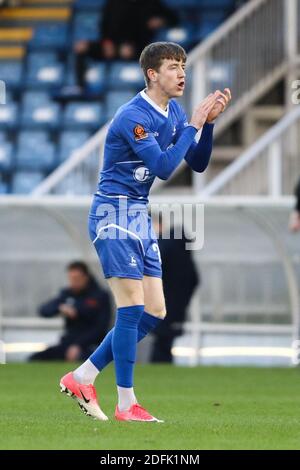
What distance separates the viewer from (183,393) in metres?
11.3

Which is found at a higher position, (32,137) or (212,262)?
(32,137)

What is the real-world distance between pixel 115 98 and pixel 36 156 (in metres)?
1.51

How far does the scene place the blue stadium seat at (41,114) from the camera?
20.4 m

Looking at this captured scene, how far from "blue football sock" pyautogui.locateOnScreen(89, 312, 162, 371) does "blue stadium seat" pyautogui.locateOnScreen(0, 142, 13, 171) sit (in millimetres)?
11494

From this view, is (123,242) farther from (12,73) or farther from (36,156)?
(12,73)

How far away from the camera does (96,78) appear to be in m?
21.1

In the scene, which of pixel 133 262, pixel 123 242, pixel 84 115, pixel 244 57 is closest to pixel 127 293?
pixel 133 262

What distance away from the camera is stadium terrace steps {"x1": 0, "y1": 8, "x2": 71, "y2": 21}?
75.4ft

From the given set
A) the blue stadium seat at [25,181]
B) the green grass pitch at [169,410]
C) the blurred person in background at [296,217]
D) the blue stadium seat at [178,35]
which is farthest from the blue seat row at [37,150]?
the blurred person in background at [296,217]

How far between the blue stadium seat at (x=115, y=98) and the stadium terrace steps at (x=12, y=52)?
2.28 metres

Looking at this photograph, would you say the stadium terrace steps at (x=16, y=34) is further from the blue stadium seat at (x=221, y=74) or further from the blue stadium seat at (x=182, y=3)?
the blue stadium seat at (x=221, y=74)

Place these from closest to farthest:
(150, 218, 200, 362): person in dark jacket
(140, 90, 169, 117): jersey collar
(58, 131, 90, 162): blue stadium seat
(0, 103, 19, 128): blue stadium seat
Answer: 1. (140, 90, 169, 117): jersey collar
2. (150, 218, 200, 362): person in dark jacket
3. (58, 131, 90, 162): blue stadium seat
4. (0, 103, 19, 128): blue stadium seat

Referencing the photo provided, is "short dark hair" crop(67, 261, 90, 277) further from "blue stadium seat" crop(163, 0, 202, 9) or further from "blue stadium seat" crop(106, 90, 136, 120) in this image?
"blue stadium seat" crop(163, 0, 202, 9)

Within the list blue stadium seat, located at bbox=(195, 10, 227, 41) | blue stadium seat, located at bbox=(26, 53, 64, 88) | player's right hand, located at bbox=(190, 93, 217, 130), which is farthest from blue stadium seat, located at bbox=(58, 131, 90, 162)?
player's right hand, located at bbox=(190, 93, 217, 130)
